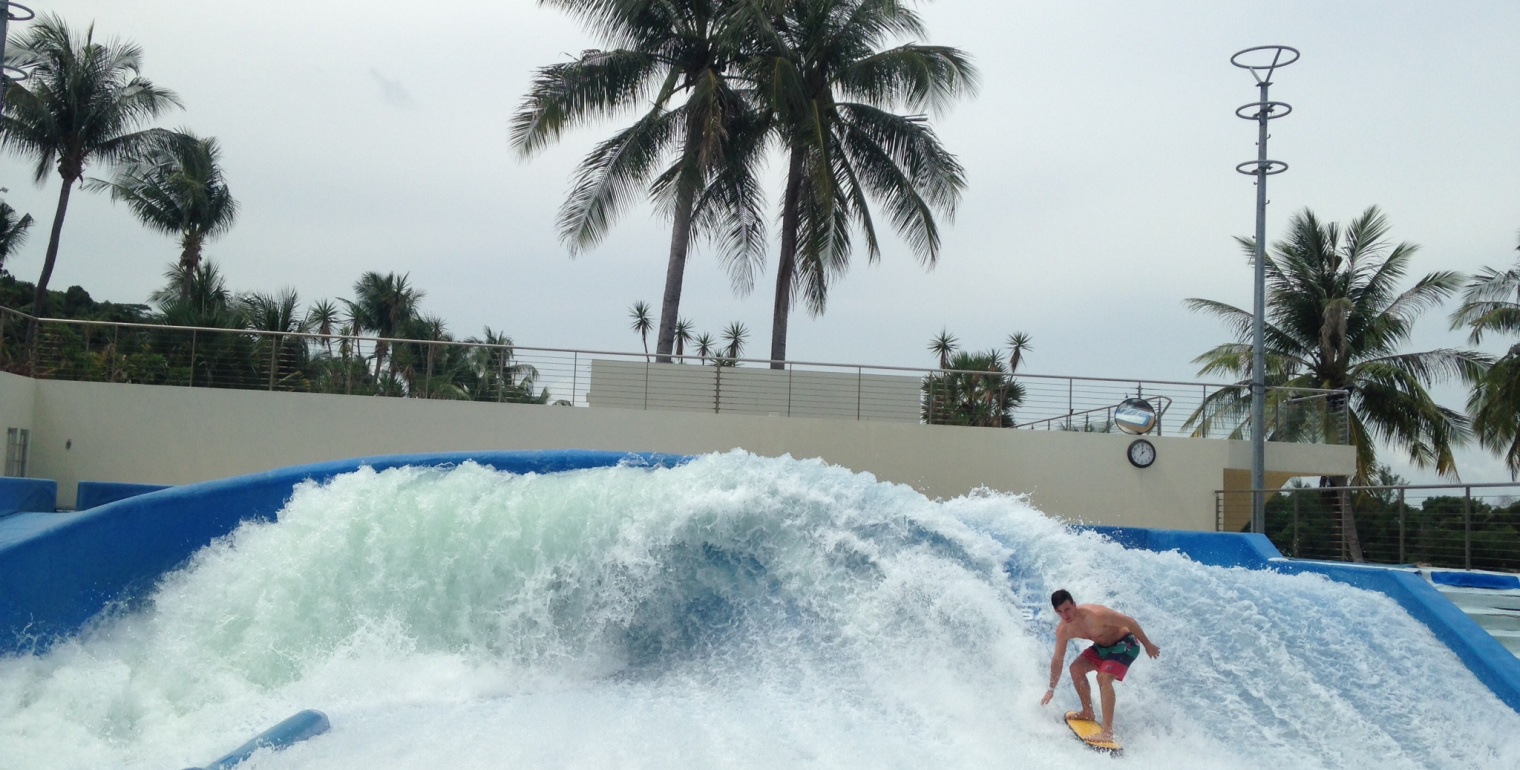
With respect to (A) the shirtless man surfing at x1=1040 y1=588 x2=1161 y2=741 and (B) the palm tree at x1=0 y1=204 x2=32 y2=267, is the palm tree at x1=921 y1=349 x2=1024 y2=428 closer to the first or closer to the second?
(A) the shirtless man surfing at x1=1040 y1=588 x2=1161 y2=741

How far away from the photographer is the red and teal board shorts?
279 inches

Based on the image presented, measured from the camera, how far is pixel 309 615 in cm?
848

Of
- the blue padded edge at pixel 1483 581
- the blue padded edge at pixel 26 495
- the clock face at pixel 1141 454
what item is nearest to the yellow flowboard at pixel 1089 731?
the blue padded edge at pixel 1483 581

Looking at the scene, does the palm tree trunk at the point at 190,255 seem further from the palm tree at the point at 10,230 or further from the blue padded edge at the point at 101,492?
the blue padded edge at the point at 101,492

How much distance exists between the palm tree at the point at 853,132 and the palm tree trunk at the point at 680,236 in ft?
4.58

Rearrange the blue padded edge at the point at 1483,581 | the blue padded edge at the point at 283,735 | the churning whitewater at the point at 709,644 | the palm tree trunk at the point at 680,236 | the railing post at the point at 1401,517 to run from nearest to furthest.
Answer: the blue padded edge at the point at 283,735 < the churning whitewater at the point at 709,644 < the blue padded edge at the point at 1483,581 < the railing post at the point at 1401,517 < the palm tree trunk at the point at 680,236

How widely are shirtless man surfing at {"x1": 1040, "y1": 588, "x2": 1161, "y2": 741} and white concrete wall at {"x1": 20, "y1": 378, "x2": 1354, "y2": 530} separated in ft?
26.4

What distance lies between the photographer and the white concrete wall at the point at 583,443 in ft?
47.2

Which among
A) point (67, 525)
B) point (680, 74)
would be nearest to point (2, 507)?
point (67, 525)

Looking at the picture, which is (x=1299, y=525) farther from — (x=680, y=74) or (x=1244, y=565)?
(x=680, y=74)

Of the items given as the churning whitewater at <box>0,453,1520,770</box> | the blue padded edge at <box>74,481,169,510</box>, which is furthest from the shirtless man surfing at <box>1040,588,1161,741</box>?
the blue padded edge at <box>74,481,169,510</box>

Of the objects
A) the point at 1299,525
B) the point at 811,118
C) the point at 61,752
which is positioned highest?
the point at 811,118

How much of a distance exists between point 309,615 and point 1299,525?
11.4 m

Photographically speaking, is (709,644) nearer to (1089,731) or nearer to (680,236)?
(1089,731)
